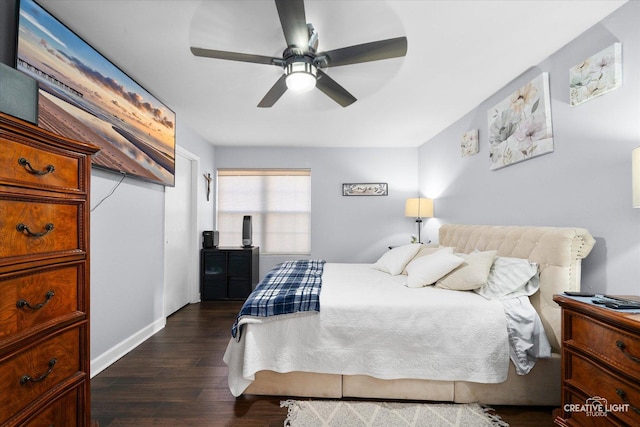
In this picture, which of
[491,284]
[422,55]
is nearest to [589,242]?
[491,284]

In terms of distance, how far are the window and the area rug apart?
3145 mm

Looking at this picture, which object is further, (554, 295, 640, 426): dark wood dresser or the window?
the window

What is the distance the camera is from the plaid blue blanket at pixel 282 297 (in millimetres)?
1866

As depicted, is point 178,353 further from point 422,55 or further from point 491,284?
point 422,55

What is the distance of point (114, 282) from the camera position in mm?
2404

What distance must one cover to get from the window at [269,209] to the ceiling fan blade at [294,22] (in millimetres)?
3312

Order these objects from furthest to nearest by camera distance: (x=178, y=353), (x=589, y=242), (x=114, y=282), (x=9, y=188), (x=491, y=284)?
1. (x=178, y=353)
2. (x=114, y=282)
3. (x=491, y=284)
4. (x=589, y=242)
5. (x=9, y=188)

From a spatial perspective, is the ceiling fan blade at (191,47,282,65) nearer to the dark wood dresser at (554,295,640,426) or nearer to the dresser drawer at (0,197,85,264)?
the dresser drawer at (0,197,85,264)

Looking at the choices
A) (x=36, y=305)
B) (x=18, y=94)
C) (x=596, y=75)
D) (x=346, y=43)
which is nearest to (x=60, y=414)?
(x=36, y=305)

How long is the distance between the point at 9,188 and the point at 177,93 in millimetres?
2148

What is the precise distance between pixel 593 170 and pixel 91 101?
3.46 m

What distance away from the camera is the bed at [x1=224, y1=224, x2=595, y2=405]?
5.94 ft

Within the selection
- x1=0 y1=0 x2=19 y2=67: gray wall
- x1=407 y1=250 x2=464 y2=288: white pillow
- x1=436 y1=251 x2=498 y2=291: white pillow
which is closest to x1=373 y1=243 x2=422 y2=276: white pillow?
x1=407 y1=250 x2=464 y2=288: white pillow

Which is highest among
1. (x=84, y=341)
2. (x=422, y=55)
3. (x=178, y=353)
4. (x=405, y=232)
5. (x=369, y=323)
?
(x=422, y=55)
